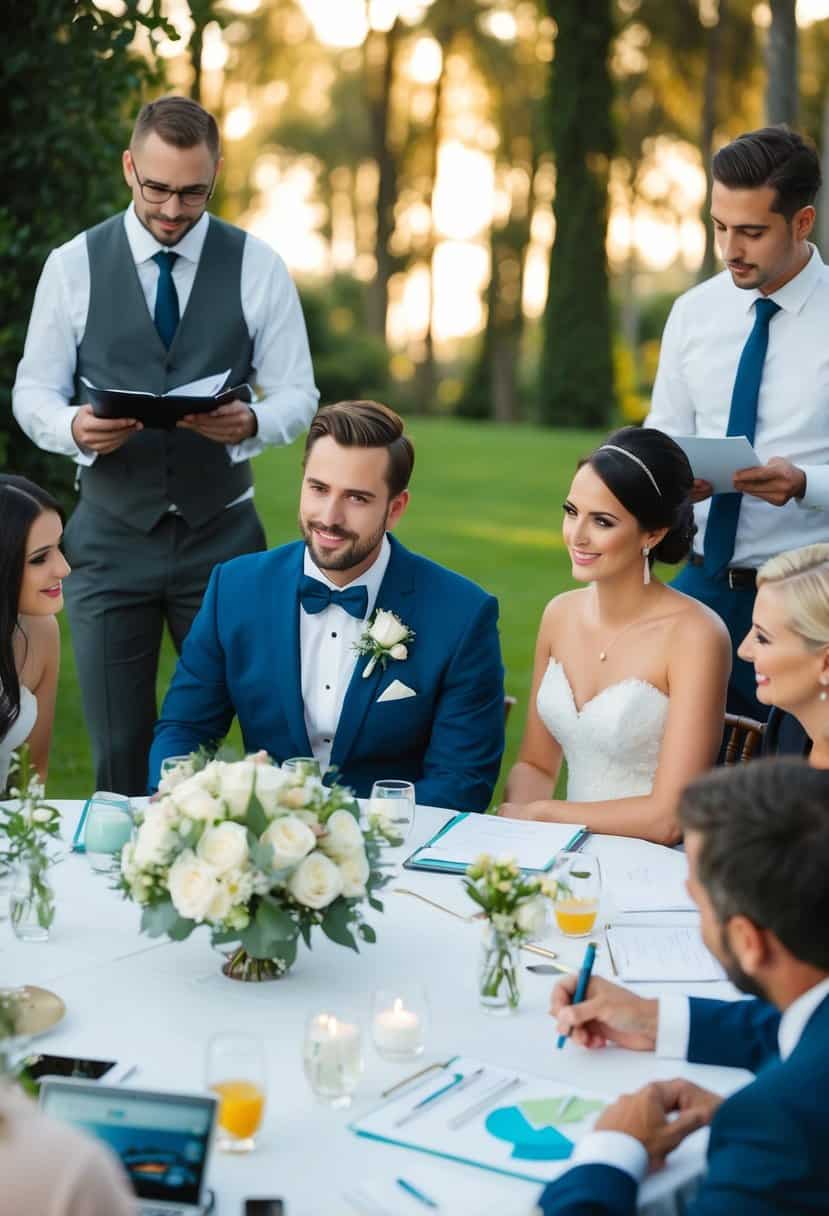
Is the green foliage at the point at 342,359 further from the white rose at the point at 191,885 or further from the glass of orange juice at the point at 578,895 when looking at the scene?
the white rose at the point at 191,885

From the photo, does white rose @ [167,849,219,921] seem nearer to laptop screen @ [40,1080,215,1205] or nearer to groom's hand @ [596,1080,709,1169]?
laptop screen @ [40,1080,215,1205]

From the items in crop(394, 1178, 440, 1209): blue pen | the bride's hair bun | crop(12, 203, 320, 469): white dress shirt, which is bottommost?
crop(394, 1178, 440, 1209): blue pen

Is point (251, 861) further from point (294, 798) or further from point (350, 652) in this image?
point (350, 652)

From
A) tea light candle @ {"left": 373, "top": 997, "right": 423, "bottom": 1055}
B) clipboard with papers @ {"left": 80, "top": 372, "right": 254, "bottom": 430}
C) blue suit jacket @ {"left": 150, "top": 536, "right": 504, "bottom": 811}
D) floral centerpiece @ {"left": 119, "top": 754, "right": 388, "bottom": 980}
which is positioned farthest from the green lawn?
tea light candle @ {"left": 373, "top": 997, "right": 423, "bottom": 1055}

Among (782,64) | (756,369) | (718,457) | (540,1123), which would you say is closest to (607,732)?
(718,457)

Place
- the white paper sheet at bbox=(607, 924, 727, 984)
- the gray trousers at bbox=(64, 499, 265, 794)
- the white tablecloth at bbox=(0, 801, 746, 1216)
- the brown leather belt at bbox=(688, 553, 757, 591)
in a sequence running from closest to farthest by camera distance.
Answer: the white tablecloth at bbox=(0, 801, 746, 1216), the white paper sheet at bbox=(607, 924, 727, 984), the brown leather belt at bbox=(688, 553, 757, 591), the gray trousers at bbox=(64, 499, 265, 794)

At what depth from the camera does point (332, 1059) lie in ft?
6.72

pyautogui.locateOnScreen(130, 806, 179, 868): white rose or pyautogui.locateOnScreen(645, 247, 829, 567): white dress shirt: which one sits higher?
pyautogui.locateOnScreen(645, 247, 829, 567): white dress shirt

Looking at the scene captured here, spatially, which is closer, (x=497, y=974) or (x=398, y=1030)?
(x=398, y=1030)

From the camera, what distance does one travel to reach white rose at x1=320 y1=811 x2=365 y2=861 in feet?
7.74

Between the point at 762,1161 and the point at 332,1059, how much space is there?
1.90 ft

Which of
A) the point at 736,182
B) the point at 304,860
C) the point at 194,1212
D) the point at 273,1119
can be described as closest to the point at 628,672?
the point at 736,182

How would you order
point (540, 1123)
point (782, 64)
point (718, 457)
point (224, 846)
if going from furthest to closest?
1. point (782, 64)
2. point (718, 457)
3. point (224, 846)
4. point (540, 1123)

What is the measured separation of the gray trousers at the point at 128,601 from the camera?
4.52 meters
